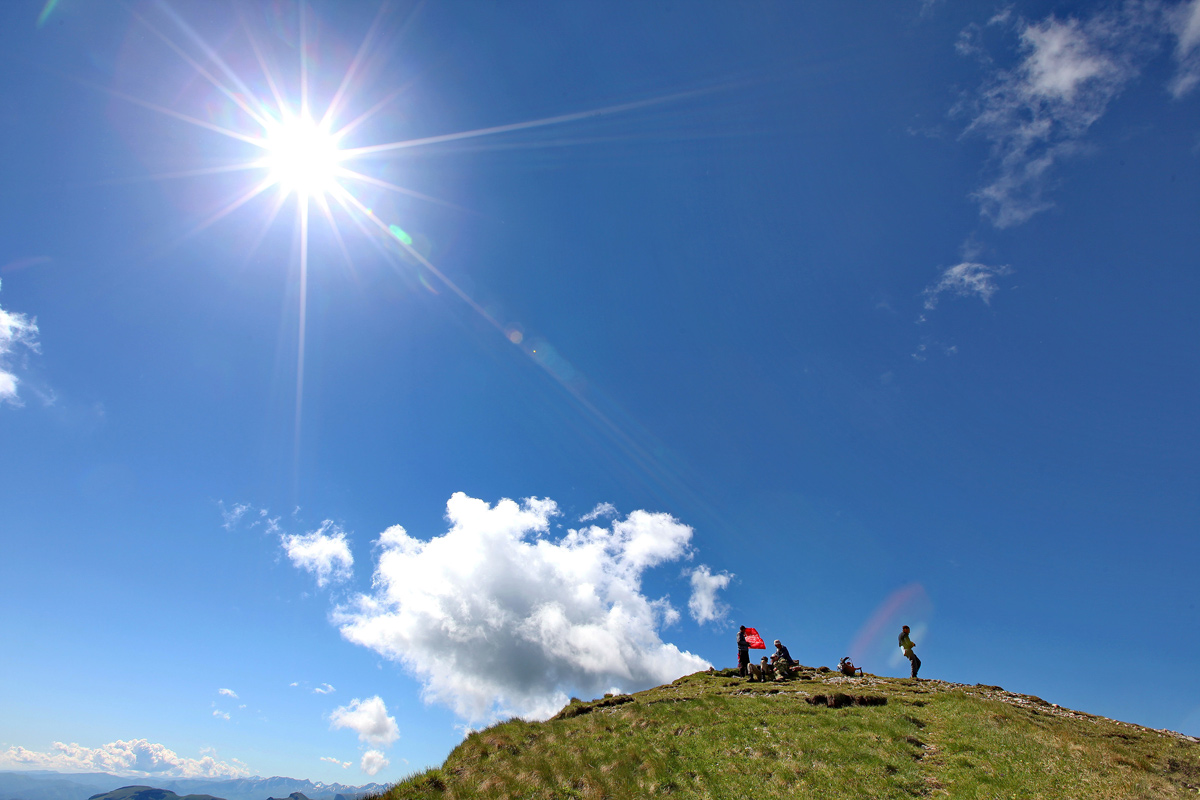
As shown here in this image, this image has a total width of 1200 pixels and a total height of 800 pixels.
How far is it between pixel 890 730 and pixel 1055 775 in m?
5.80

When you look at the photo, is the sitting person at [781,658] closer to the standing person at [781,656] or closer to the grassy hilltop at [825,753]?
the standing person at [781,656]

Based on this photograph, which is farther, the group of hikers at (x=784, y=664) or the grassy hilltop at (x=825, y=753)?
the group of hikers at (x=784, y=664)

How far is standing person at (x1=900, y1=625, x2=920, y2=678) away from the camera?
110 ft

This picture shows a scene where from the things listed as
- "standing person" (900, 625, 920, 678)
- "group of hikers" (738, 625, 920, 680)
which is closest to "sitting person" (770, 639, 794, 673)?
"group of hikers" (738, 625, 920, 680)

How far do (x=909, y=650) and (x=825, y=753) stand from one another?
19.4m

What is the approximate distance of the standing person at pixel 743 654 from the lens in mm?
38406

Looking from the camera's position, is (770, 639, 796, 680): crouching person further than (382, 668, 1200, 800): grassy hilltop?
Yes

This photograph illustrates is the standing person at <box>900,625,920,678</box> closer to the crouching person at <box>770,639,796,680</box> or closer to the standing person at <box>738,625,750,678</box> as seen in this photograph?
the crouching person at <box>770,639,796,680</box>

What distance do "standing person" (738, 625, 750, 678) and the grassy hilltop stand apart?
11.1 m

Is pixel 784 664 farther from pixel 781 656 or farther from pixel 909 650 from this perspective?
pixel 909 650

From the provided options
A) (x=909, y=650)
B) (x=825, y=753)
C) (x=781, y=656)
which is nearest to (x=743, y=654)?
(x=781, y=656)

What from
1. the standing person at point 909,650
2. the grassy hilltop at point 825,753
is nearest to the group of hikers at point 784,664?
the standing person at point 909,650

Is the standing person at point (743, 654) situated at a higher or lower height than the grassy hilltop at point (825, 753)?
higher

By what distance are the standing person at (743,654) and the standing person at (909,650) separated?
1060cm
